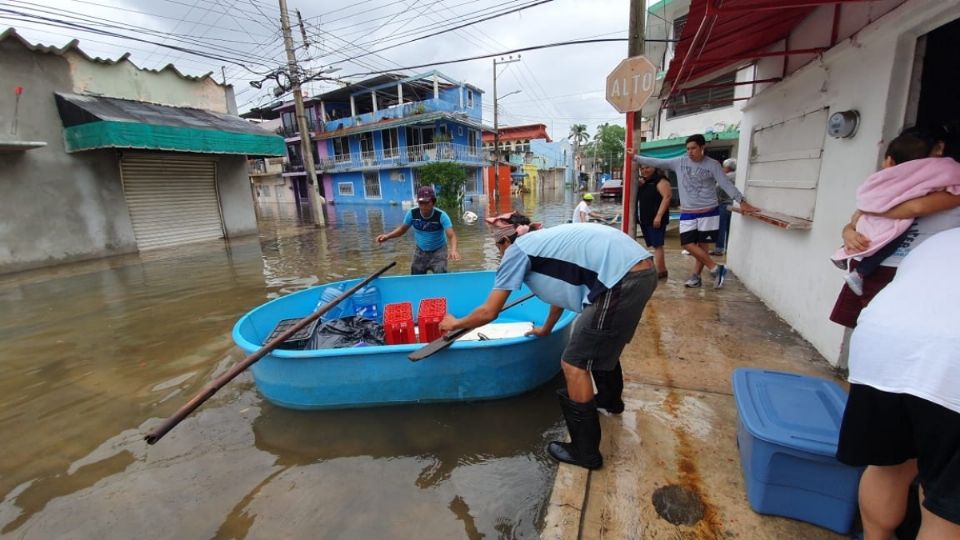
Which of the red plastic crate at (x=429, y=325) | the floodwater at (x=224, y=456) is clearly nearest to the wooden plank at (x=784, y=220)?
the floodwater at (x=224, y=456)

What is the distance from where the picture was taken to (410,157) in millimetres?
26422

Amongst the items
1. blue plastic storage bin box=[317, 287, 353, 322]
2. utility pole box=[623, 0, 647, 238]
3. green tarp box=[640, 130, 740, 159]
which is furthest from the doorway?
green tarp box=[640, 130, 740, 159]

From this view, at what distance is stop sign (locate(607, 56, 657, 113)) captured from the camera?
407 centimetres

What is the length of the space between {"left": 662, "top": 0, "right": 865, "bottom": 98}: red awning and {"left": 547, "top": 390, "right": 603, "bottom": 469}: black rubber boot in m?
2.39

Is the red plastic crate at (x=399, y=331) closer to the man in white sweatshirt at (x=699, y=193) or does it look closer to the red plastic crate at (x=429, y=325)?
the red plastic crate at (x=429, y=325)

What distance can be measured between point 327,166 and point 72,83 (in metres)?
21.4

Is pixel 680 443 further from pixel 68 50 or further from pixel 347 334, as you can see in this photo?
pixel 68 50

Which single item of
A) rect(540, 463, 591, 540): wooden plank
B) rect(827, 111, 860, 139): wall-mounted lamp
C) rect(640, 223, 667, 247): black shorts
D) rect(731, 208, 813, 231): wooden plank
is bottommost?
rect(540, 463, 591, 540): wooden plank

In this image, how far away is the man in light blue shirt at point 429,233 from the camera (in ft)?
16.5

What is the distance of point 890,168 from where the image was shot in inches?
75.2

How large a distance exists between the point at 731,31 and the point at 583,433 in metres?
3.86

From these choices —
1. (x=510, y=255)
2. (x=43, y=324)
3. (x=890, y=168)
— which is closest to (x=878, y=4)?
(x=890, y=168)

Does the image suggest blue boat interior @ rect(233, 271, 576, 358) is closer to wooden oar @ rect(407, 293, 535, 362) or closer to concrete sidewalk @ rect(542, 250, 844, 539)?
concrete sidewalk @ rect(542, 250, 844, 539)

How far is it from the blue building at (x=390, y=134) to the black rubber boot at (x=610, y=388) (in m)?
23.7
